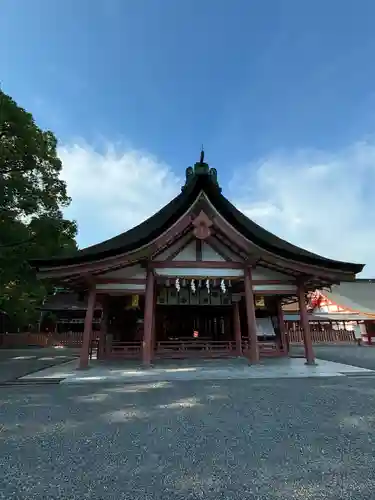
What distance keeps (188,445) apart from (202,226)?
25.2 ft

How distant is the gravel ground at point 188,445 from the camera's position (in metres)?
2.65

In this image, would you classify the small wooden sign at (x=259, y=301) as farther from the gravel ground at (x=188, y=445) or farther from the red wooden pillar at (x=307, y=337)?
the gravel ground at (x=188, y=445)

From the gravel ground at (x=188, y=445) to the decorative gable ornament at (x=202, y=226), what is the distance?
5402mm

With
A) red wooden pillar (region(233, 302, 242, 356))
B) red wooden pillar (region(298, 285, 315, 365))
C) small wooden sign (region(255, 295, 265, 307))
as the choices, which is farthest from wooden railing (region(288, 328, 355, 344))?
red wooden pillar (region(298, 285, 315, 365))

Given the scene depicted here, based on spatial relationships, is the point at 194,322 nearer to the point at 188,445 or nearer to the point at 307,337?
the point at 307,337

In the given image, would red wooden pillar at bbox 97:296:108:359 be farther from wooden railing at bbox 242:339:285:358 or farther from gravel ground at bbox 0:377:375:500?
gravel ground at bbox 0:377:375:500

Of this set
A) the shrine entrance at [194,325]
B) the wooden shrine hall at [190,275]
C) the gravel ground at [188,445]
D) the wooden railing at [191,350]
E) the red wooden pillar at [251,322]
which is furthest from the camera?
the shrine entrance at [194,325]

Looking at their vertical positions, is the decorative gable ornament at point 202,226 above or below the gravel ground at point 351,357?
above

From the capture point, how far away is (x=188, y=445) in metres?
3.62

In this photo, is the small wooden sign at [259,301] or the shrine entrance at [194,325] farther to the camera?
the shrine entrance at [194,325]

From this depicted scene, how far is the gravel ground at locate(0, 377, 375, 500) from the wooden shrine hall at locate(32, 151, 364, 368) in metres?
4.31

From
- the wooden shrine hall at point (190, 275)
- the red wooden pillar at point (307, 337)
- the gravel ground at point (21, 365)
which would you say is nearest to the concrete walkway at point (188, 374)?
the red wooden pillar at point (307, 337)

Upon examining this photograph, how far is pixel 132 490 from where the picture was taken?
261 centimetres

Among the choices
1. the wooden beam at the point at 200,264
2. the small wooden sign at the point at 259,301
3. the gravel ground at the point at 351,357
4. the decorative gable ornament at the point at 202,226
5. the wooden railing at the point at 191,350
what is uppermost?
the decorative gable ornament at the point at 202,226
